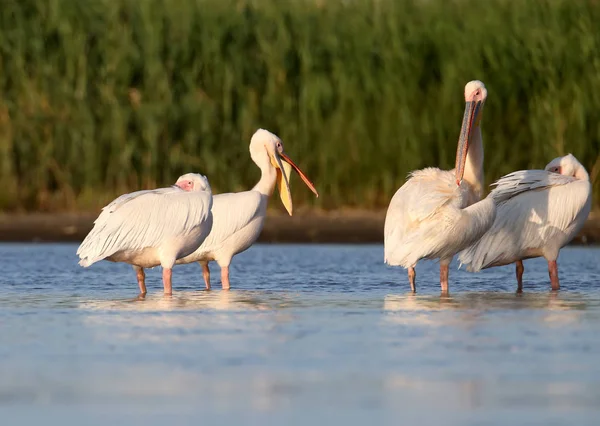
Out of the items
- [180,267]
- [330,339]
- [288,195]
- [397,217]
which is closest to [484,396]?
[330,339]

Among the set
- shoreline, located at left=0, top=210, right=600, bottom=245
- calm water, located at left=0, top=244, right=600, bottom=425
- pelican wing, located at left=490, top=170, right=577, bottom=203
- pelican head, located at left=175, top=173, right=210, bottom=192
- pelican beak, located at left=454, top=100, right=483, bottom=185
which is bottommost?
calm water, located at left=0, top=244, right=600, bottom=425

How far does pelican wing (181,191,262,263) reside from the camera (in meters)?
9.59

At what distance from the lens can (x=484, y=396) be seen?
5.02 meters

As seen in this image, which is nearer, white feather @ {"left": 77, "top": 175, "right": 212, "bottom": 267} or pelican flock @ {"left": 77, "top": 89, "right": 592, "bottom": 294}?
pelican flock @ {"left": 77, "top": 89, "right": 592, "bottom": 294}

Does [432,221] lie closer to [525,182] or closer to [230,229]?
[525,182]

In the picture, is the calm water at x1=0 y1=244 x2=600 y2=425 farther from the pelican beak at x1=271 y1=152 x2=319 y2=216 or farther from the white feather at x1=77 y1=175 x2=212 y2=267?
the pelican beak at x1=271 y1=152 x2=319 y2=216

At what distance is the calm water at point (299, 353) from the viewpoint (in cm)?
481

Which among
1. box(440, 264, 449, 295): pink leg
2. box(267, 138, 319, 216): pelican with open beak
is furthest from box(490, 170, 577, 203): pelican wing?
box(267, 138, 319, 216): pelican with open beak

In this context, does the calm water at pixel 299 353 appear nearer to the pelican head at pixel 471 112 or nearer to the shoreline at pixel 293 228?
the pelican head at pixel 471 112

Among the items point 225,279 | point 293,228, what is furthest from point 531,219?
point 293,228

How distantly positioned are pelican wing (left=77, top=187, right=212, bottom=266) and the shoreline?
3726 mm

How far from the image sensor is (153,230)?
354 inches

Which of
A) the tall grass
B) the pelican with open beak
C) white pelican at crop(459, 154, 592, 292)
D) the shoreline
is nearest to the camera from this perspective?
white pelican at crop(459, 154, 592, 292)

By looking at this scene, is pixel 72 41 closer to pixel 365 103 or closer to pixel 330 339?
pixel 365 103
